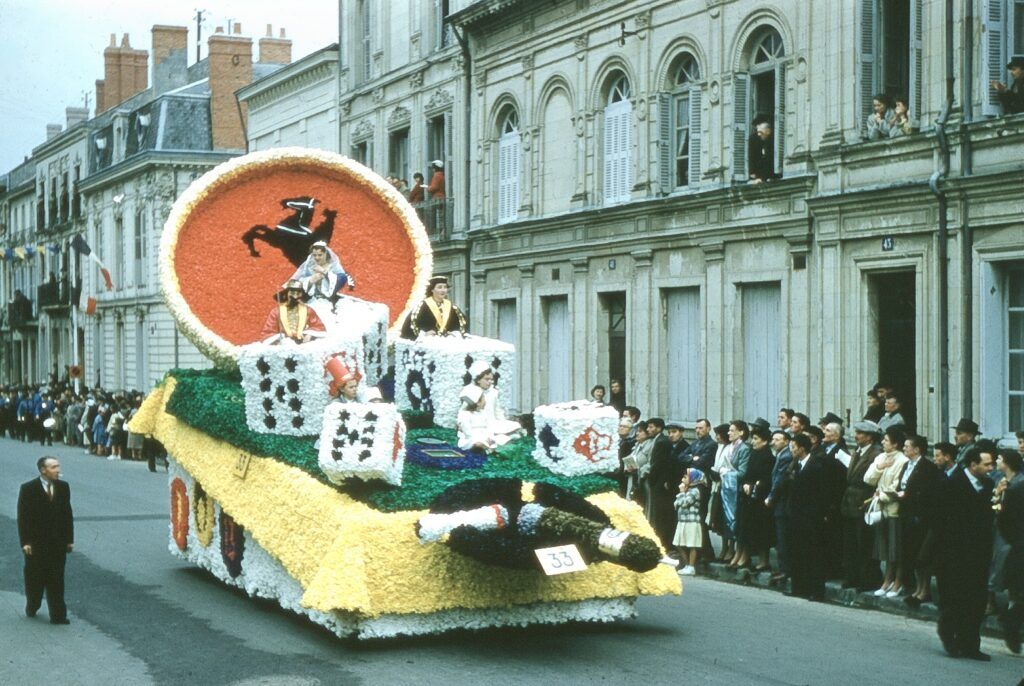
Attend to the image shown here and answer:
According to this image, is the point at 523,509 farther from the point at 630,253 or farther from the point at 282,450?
the point at 630,253

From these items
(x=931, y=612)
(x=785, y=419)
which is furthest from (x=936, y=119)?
(x=931, y=612)

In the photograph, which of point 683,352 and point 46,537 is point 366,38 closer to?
point 683,352

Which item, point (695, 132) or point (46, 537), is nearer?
point (46, 537)

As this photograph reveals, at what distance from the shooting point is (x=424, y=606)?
11.9 meters

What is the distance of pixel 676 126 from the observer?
85.9 feet

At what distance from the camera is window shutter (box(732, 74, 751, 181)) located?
24.0 meters

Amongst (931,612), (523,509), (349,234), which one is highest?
(349,234)

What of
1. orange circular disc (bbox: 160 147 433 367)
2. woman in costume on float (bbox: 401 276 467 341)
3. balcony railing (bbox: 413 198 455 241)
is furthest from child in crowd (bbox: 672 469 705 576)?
balcony railing (bbox: 413 198 455 241)

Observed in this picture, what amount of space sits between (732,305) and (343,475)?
43.7 ft

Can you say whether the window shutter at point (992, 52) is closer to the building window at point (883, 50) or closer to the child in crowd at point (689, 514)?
the building window at point (883, 50)

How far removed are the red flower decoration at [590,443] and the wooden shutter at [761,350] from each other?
1064 cm

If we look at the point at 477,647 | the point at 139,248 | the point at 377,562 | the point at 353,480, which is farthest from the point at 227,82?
the point at 377,562

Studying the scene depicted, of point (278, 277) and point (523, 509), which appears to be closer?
point (523, 509)

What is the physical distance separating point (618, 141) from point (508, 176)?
469cm
